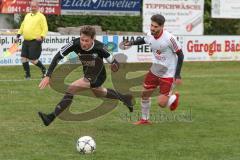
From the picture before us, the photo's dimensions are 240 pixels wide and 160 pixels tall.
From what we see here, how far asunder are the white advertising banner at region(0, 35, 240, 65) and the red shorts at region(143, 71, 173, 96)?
965 cm

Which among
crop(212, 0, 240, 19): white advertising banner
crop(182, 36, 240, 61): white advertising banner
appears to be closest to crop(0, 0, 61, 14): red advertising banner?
crop(182, 36, 240, 61): white advertising banner

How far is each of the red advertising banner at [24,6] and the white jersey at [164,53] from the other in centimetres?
1406

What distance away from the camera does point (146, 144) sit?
9250mm

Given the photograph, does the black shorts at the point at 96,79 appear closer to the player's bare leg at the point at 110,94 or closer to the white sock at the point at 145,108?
the player's bare leg at the point at 110,94

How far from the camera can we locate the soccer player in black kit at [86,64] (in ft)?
31.8

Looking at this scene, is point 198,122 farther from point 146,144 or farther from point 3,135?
point 3,135

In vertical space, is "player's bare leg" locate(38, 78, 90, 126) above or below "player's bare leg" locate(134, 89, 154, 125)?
above

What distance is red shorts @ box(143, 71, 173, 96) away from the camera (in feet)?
35.6

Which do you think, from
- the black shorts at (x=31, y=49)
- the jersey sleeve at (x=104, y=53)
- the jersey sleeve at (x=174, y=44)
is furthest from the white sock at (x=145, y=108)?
the black shorts at (x=31, y=49)

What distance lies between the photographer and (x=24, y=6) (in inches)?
955

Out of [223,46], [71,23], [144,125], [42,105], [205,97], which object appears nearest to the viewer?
[144,125]

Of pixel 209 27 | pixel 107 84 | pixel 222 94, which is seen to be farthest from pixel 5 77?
pixel 209 27

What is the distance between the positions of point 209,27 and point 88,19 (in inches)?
276

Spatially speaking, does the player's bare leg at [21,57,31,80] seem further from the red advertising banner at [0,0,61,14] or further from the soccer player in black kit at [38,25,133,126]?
the red advertising banner at [0,0,61,14]
